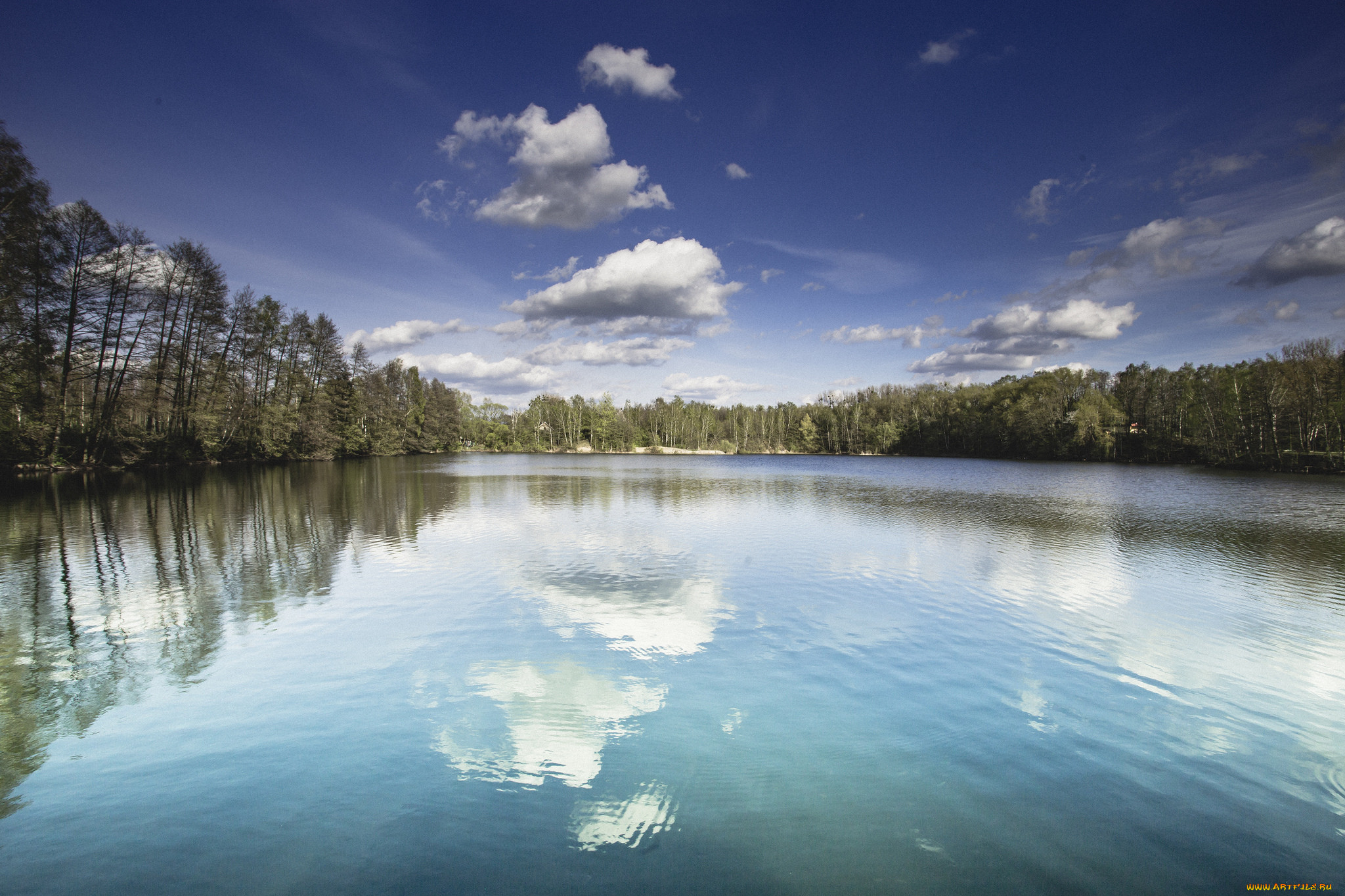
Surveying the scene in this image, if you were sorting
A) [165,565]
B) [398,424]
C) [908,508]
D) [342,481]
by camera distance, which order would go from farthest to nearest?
[398,424] → [342,481] → [908,508] → [165,565]

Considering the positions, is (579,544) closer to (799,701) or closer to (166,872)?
(799,701)

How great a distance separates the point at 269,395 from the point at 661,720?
62.6 metres

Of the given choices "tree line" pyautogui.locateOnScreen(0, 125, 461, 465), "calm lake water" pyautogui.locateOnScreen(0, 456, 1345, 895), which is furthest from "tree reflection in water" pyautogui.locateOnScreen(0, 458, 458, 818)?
"tree line" pyautogui.locateOnScreen(0, 125, 461, 465)

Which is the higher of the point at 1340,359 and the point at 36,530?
the point at 1340,359

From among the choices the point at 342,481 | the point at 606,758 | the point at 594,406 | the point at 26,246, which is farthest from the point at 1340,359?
the point at 594,406

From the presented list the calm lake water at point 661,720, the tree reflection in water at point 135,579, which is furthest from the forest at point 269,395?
the calm lake water at point 661,720

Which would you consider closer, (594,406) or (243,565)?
(243,565)

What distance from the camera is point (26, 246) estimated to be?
2533cm

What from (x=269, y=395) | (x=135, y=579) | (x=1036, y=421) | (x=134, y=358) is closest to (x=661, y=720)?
(x=135, y=579)

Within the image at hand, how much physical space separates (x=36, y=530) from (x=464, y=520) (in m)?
11.1

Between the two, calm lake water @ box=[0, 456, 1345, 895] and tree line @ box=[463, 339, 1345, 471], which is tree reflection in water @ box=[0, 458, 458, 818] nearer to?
calm lake water @ box=[0, 456, 1345, 895]

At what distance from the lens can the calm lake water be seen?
154 inches

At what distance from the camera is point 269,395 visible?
53719 millimetres

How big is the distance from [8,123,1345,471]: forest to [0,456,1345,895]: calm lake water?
2273 cm
